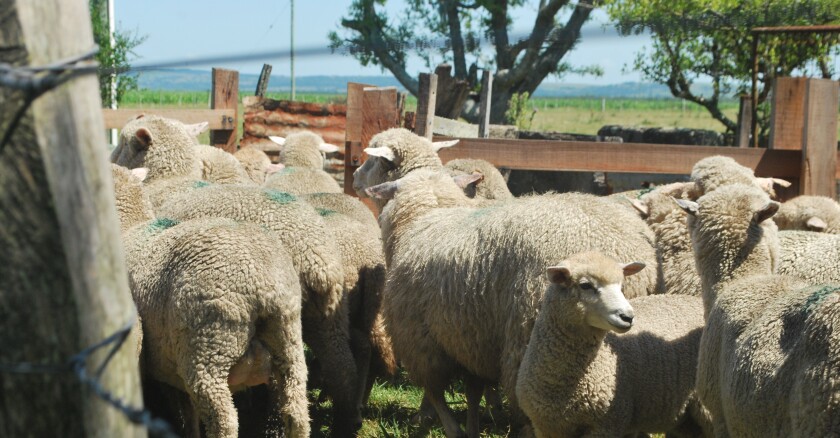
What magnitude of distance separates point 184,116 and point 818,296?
7717 mm

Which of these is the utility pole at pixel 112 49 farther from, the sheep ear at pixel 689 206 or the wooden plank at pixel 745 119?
the sheep ear at pixel 689 206

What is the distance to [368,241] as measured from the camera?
624cm

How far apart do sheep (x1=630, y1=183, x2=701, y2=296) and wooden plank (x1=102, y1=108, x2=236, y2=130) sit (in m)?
5.52

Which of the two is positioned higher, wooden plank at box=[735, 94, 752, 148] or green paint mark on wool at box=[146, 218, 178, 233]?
wooden plank at box=[735, 94, 752, 148]

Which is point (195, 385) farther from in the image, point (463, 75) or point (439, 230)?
point (463, 75)

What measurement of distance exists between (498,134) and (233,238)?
8080 mm

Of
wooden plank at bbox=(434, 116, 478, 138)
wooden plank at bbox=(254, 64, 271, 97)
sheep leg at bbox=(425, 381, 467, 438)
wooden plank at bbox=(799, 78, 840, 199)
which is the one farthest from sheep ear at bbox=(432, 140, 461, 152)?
wooden plank at bbox=(254, 64, 271, 97)

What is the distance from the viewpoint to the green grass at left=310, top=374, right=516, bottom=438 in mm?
5930

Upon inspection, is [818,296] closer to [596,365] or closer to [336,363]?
[596,365]

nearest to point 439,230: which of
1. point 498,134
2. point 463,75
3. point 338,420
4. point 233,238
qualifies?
point 338,420

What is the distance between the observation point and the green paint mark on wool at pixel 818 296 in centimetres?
338

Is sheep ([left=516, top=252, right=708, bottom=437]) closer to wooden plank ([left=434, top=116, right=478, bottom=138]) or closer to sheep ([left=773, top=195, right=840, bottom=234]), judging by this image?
sheep ([left=773, top=195, right=840, bottom=234])

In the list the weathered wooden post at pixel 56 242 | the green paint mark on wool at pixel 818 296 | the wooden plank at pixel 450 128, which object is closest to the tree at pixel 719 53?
the wooden plank at pixel 450 128

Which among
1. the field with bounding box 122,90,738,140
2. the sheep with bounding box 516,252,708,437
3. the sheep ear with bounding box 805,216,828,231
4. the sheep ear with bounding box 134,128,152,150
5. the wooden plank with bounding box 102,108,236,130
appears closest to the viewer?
the sheep with bounding box 516,252,708,437
